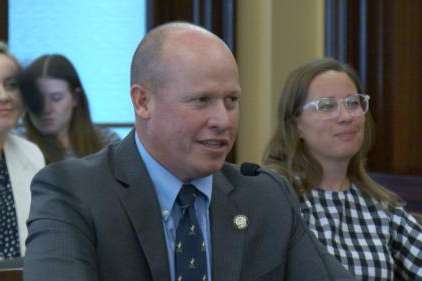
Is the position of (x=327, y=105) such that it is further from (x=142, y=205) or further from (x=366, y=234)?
(x=142, y=205)

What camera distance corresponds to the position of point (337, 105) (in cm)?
303

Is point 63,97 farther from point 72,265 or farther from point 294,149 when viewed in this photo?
point 72,265

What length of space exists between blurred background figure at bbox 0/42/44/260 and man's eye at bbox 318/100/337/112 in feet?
3.63

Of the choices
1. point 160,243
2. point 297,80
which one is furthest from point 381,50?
point 160,243

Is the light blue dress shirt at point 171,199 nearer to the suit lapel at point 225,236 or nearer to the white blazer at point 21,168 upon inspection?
the suit lapel at point 225,236

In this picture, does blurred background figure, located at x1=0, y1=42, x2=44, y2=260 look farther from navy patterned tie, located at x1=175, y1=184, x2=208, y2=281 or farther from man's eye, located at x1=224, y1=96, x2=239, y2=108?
man's eye, located at x1=224, y1=96, x2=239, y2=108

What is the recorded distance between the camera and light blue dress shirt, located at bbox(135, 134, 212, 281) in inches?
74.8

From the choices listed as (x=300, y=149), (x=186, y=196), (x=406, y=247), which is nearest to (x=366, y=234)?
(x=406, y=247)

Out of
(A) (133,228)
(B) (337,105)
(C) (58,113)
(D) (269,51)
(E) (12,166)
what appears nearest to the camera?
(A) (133,228)

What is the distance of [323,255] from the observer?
6.79 ft

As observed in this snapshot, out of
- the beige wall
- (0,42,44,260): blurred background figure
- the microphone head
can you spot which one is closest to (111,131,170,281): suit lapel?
the microphone head

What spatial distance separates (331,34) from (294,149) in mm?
1441

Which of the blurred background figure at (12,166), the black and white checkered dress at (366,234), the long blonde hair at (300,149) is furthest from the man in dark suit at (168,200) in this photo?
the blurred background figure at (12,166)

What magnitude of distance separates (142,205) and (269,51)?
2.71 meters
